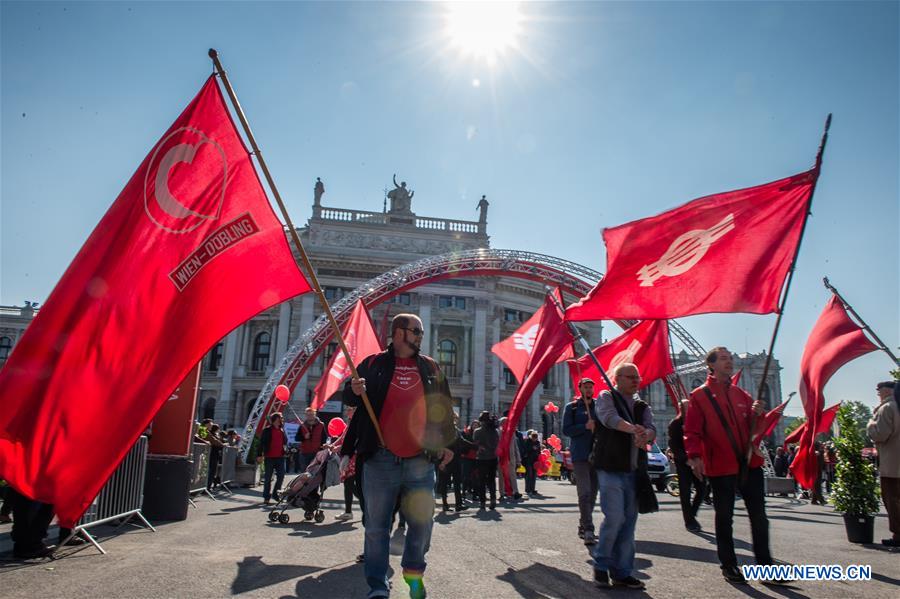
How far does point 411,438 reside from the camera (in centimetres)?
408

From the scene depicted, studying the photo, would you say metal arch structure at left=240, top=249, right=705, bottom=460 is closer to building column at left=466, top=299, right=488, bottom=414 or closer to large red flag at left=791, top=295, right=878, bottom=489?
large red flag at left=791, top=295, right=878, bottom=489

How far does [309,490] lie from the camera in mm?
9000

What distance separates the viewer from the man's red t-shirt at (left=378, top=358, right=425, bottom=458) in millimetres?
4066

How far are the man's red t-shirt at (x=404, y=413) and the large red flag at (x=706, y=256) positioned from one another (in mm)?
2556

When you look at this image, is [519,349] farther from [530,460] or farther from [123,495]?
[123,495]

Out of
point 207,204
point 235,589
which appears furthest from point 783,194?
point 235,589

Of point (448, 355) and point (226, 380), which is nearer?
point (226, 380)

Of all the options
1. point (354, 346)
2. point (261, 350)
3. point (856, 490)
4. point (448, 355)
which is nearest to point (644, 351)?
point (856, 490)

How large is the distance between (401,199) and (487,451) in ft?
124

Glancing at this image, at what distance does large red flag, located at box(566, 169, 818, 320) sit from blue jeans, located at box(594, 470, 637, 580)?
1805 millimetres

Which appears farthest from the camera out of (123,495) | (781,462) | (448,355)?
(448,355)

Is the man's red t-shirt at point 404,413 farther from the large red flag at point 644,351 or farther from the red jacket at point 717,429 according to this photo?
the large red flag at point 644,351

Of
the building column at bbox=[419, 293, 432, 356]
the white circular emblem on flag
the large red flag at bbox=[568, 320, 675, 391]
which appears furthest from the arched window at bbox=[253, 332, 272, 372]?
the white circular emblem on flag

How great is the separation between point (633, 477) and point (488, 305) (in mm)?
41293
